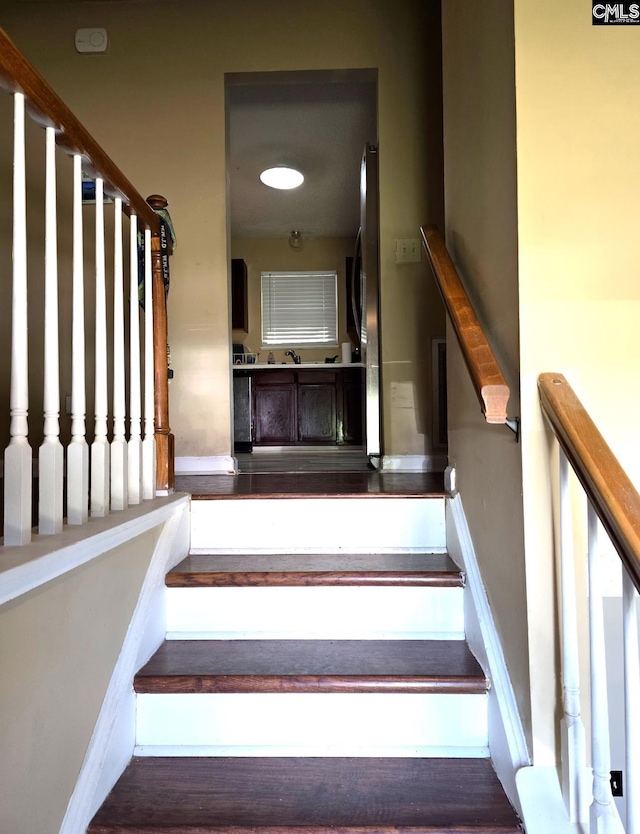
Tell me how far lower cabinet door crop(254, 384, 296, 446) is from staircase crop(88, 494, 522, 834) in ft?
13.0

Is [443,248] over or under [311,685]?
over

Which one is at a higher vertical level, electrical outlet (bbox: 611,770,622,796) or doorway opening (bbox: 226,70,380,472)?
doorway opening (bbox: 226,70,380,472)

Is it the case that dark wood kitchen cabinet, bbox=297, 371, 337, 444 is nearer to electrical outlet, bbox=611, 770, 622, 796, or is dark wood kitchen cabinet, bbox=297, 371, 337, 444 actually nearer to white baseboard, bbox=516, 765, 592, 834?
electrical outlet, bbox=611, 770, 622, 796

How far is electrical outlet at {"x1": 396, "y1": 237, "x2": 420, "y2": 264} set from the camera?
2762 mm

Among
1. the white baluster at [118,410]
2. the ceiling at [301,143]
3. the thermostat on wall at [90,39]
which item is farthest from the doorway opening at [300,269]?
the white baluster at [118,410]

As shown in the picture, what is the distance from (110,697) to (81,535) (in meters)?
0.43

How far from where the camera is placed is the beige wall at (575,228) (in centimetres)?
108

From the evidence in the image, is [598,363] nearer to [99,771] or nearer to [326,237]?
[99,771]

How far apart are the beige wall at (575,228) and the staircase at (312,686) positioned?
0.40m

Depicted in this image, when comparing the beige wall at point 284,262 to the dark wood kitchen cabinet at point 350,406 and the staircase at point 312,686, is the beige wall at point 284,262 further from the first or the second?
the staircase at point 312,686

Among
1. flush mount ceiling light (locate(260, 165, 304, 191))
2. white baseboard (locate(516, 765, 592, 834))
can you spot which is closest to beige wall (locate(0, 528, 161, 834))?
white baseboard (locate(516, 765, 592, 834))

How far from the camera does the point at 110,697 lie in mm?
1182

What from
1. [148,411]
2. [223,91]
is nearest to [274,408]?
[223,91]

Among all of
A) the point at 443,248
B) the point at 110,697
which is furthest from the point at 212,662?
the point at 443,248
